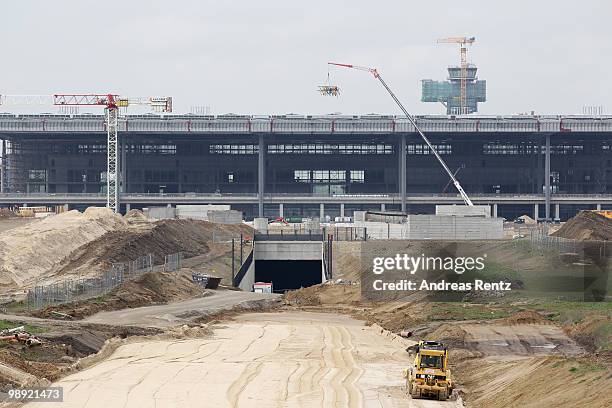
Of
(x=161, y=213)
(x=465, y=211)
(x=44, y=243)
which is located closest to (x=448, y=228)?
(x=465, y=211)

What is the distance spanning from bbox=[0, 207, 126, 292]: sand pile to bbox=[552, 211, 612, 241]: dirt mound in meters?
52.0

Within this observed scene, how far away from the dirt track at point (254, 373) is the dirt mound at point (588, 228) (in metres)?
52.2

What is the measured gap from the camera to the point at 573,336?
55000mm

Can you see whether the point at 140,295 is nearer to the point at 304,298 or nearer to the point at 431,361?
the point at 304,298

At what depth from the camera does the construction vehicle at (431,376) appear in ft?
130

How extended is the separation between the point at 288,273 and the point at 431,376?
329 feet

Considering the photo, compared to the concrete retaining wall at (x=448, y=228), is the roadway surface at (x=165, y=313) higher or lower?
lower

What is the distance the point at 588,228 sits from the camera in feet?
377

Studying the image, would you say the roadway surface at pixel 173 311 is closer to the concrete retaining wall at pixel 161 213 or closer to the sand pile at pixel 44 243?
the sand pile at pixel 44 243

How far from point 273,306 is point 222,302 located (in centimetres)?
428

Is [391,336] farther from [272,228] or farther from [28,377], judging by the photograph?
[272,228]

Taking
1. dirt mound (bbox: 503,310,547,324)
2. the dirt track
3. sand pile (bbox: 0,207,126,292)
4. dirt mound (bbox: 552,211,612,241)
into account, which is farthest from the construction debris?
dirt mound (bbox: 552,211,612,241)

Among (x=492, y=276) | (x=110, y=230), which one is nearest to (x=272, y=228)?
(x=110, y=230)

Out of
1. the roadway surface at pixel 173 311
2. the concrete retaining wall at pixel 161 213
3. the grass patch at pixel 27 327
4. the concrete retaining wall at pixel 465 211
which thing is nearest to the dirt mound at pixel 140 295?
the roadway surface at pixel 173 311
